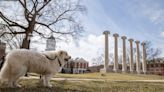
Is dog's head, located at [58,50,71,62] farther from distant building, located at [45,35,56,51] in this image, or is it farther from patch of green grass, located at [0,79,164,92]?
distant building, located at [45,35,56,51]

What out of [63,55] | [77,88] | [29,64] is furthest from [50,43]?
[29,64]

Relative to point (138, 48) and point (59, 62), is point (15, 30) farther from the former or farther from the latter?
point (138, 48)

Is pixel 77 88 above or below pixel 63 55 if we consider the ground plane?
below

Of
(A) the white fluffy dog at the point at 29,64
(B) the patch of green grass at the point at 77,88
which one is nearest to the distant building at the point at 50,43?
(B) the patch of green grass at the point at 77,88

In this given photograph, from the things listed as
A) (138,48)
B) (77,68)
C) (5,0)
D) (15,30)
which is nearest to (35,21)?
(15,30)

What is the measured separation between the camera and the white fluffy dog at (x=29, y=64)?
654cm

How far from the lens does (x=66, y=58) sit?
319 inches

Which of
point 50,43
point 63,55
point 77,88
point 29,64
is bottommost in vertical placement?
point 77,88

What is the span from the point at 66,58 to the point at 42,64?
44.9 inches

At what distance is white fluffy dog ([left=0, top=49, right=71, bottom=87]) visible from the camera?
6.54 meters

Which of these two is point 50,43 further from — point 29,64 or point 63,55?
point 29,64

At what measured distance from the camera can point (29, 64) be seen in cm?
699

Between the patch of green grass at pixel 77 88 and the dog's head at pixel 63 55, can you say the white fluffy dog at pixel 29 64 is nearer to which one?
the dog's head at pixel 63 55

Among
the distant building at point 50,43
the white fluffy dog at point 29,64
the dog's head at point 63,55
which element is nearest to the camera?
the white fluffy dog at point 29,64
